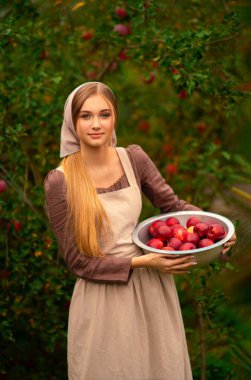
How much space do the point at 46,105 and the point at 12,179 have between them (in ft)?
1.50

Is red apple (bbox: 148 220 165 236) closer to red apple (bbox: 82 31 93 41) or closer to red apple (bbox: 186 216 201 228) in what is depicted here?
red apple (bbox: 186 216 201 228)

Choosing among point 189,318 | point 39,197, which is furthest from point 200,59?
point 189,318

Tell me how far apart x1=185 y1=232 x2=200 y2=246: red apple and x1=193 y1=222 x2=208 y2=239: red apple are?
0.03 m

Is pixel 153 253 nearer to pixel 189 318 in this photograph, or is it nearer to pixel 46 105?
pixel 46 105

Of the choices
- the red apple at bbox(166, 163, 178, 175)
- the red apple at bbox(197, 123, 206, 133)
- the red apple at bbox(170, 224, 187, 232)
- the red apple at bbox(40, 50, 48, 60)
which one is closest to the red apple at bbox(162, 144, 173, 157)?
the red apple at bbox(197, 123, 206, 133)

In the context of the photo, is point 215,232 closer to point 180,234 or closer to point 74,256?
point 180,234

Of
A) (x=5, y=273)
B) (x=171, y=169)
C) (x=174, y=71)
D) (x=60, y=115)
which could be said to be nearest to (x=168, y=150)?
(x=171, y=169)

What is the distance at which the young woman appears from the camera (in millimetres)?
2082

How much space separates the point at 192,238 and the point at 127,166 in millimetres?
395

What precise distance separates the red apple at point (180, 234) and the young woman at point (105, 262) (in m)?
0.10

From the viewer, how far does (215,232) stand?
2.07 metres

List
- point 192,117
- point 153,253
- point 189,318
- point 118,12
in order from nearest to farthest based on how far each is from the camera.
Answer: point 153,253 < point 118,12 < point 189,318 < point 192,117

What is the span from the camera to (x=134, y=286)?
217 centimetres

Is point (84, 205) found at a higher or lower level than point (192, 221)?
higher
